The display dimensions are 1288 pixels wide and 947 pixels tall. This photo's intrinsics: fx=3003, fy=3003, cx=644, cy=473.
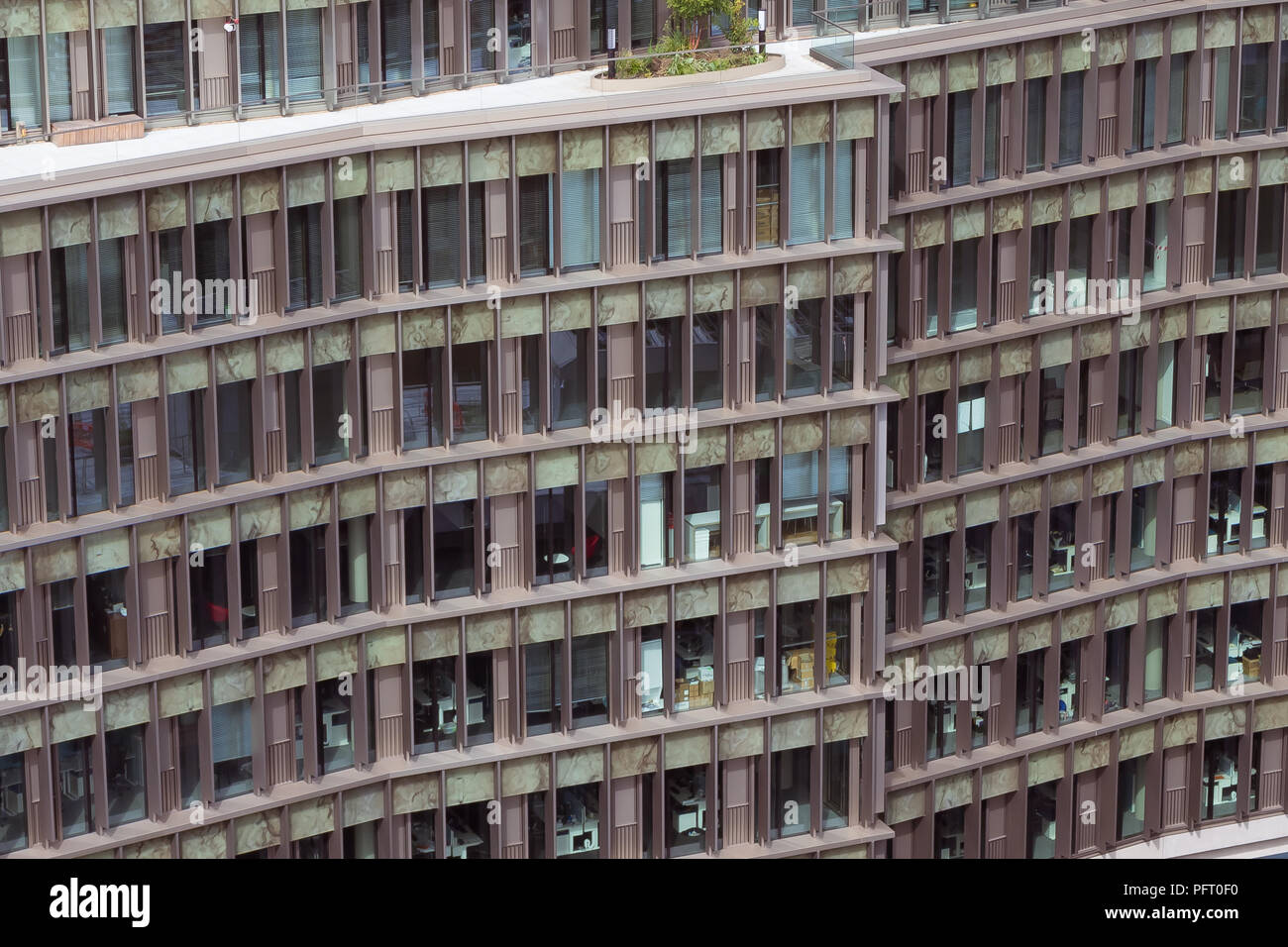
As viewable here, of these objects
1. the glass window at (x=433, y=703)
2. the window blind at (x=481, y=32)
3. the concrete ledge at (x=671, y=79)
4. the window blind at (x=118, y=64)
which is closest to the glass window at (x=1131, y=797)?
the glass window at (x=433, y=703)

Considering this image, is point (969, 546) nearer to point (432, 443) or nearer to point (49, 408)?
point (432, 443)

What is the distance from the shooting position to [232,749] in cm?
7950

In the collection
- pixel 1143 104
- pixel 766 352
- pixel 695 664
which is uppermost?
pixel 1143 104

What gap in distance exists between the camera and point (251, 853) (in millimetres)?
80000

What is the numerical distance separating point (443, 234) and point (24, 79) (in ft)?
37.7

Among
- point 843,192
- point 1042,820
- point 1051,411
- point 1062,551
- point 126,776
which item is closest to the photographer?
point 126,776

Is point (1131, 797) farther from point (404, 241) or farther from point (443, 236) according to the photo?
point (404, 241)

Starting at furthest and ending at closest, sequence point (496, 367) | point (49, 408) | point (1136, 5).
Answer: point (1136, 5)
point (496, 367)
point (49, 408)

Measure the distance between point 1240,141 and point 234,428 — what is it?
3250cm

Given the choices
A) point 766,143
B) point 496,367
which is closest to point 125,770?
point 496,367

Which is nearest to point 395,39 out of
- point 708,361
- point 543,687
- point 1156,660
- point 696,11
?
point 696,11

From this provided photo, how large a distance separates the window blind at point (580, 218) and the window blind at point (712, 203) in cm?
300

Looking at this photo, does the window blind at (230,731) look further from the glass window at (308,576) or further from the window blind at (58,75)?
the window blind at (58,75)

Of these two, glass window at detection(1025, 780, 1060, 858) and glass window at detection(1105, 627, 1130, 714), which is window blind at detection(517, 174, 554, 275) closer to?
glass window at detection(1105, 627, 1130, 714)
